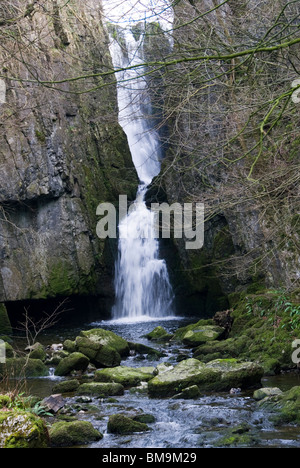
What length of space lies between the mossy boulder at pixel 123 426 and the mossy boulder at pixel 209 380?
5.67ft

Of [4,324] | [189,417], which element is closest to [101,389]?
[189,417]

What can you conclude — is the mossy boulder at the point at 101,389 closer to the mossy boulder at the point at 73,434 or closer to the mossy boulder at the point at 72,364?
the mossy boulder at the point at 72,364

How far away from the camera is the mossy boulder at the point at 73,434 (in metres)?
5.73

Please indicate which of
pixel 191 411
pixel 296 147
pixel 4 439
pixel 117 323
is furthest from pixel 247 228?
pixel 4 439

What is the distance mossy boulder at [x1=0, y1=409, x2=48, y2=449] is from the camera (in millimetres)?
4910

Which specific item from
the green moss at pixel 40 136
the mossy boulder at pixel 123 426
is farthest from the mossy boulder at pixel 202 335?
the green moss at pixel 40 136

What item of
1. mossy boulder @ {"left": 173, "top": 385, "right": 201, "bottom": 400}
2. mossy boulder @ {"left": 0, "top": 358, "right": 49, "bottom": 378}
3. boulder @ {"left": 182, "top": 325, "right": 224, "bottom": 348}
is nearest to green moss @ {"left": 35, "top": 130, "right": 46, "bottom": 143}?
boulder @ {"left": 182, "top": 325, "right": 224, "bottom": 348}

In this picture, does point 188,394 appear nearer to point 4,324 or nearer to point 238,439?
point 238,439

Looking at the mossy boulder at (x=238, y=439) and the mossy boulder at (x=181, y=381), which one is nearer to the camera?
the mossy boulder at (x=238, y=439)

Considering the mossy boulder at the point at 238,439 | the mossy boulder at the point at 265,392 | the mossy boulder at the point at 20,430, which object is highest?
the mossy boulder at the point at 20,430

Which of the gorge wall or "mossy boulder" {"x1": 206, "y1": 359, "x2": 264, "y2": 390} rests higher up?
the gorge wall

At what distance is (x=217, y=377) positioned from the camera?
26.7ft

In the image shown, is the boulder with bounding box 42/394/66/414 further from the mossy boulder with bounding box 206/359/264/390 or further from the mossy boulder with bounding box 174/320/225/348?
the mossy boulder with bounding box 174/320/225/348

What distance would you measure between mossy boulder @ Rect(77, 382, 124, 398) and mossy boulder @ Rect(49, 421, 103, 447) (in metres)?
2.19
